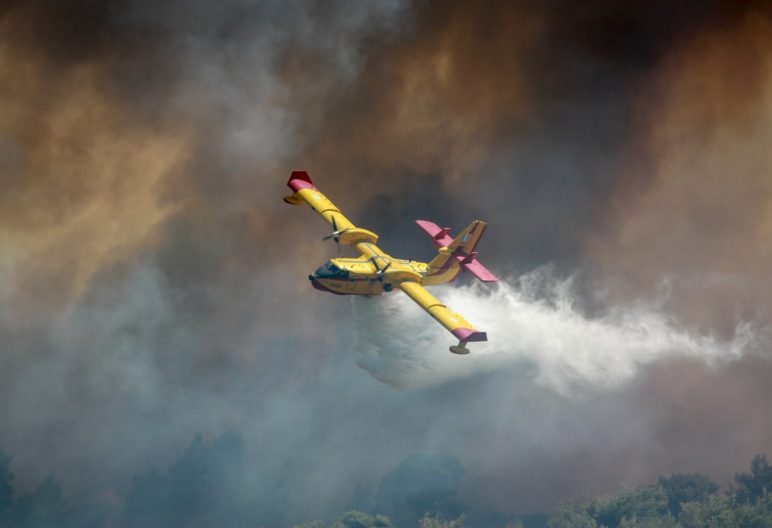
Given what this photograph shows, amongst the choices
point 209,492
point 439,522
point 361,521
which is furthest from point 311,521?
point 439,522

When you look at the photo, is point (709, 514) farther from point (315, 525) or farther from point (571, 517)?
point (315, 525)

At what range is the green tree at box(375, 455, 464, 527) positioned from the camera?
116 m

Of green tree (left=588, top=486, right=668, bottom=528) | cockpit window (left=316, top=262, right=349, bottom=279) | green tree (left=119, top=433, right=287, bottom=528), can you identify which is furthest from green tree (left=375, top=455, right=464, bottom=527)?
cockpit window (left=316, top=262, right=349, bottom=279)

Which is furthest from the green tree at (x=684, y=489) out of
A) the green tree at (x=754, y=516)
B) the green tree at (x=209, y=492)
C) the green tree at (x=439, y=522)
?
the green tree at (x=209, y=492)

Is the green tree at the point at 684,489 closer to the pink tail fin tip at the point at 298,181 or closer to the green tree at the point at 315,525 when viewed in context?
the green tree at the point at 315,525

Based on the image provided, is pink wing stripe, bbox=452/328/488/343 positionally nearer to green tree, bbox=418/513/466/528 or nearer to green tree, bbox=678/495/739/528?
green tree, bbox=418/513/466/528

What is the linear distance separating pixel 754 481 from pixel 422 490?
39302 mm

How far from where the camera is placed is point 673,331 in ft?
336

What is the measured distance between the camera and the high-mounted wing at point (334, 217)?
8156 cm

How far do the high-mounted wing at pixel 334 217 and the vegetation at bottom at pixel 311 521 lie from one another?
42.2 meters

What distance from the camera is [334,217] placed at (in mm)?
83625

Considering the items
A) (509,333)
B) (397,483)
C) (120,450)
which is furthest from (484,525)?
(120,450)

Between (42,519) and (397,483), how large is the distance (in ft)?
134

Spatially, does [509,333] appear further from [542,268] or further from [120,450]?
[120,450]
